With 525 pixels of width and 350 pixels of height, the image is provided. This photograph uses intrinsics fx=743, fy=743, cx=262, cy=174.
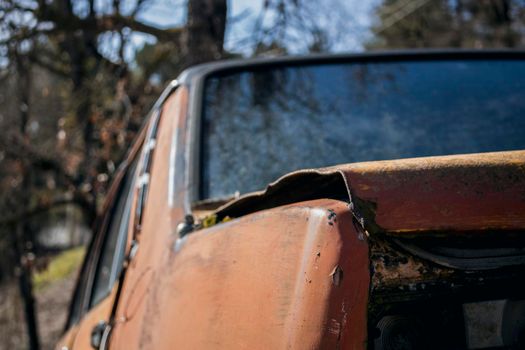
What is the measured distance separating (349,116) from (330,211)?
1.32 meters

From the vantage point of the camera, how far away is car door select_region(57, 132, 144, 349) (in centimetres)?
267

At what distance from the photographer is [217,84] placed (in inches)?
103

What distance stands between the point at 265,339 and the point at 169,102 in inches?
58.7

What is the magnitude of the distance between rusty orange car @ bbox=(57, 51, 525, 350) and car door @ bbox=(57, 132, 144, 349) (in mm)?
44

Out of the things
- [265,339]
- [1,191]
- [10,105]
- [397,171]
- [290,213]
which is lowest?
[1,191]

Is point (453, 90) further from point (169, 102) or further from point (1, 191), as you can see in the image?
point (1, 191)

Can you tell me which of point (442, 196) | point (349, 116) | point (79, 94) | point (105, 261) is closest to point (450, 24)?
point (79, 94)

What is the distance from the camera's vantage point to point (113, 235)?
3496 mm

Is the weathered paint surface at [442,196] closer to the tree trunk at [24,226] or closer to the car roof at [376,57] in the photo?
the car roof at [376,57]

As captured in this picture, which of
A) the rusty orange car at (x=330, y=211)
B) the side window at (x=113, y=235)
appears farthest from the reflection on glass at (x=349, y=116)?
the side window at (x=113, y=235)

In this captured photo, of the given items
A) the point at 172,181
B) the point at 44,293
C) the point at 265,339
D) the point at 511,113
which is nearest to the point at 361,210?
the point at 265,339

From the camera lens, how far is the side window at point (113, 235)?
308 centimetres

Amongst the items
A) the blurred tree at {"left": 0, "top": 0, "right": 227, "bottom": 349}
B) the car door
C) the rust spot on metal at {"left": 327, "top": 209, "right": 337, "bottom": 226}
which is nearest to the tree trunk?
the blurred tree at {"left": 0, "top": 0, "right": 227, "bottom": 349}

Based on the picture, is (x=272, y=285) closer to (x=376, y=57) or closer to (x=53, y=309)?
(x=376, y=57)
